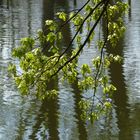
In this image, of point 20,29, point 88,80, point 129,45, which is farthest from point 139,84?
point 20,29

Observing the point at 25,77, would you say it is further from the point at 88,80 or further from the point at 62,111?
the point at 62,111

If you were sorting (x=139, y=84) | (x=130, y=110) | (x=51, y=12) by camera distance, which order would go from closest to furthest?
(x=130, y=110) → (x=139, y=84) → (x=51, y=12)

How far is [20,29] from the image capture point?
26125mm

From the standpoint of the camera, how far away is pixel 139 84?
1513 centimetres

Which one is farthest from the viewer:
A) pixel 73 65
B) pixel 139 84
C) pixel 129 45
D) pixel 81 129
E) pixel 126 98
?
pixel 129 45

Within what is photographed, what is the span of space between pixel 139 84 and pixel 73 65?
10.1 m

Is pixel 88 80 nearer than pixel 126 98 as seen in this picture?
Yes

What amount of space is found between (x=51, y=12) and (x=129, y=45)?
1362 centimetres

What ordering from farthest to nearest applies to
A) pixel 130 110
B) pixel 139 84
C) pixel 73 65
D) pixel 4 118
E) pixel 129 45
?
pixel 129 45 → pixel 139 84 → pixel 130 110 → pixel 4 118 → pixel 73 65

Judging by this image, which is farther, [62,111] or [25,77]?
[62,111]

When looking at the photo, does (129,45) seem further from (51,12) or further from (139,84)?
(51,12)

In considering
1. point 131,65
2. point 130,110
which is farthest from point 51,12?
point 130,110

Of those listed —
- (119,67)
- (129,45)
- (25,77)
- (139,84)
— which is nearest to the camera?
(25,77)

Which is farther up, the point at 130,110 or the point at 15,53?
the point at 15,53
